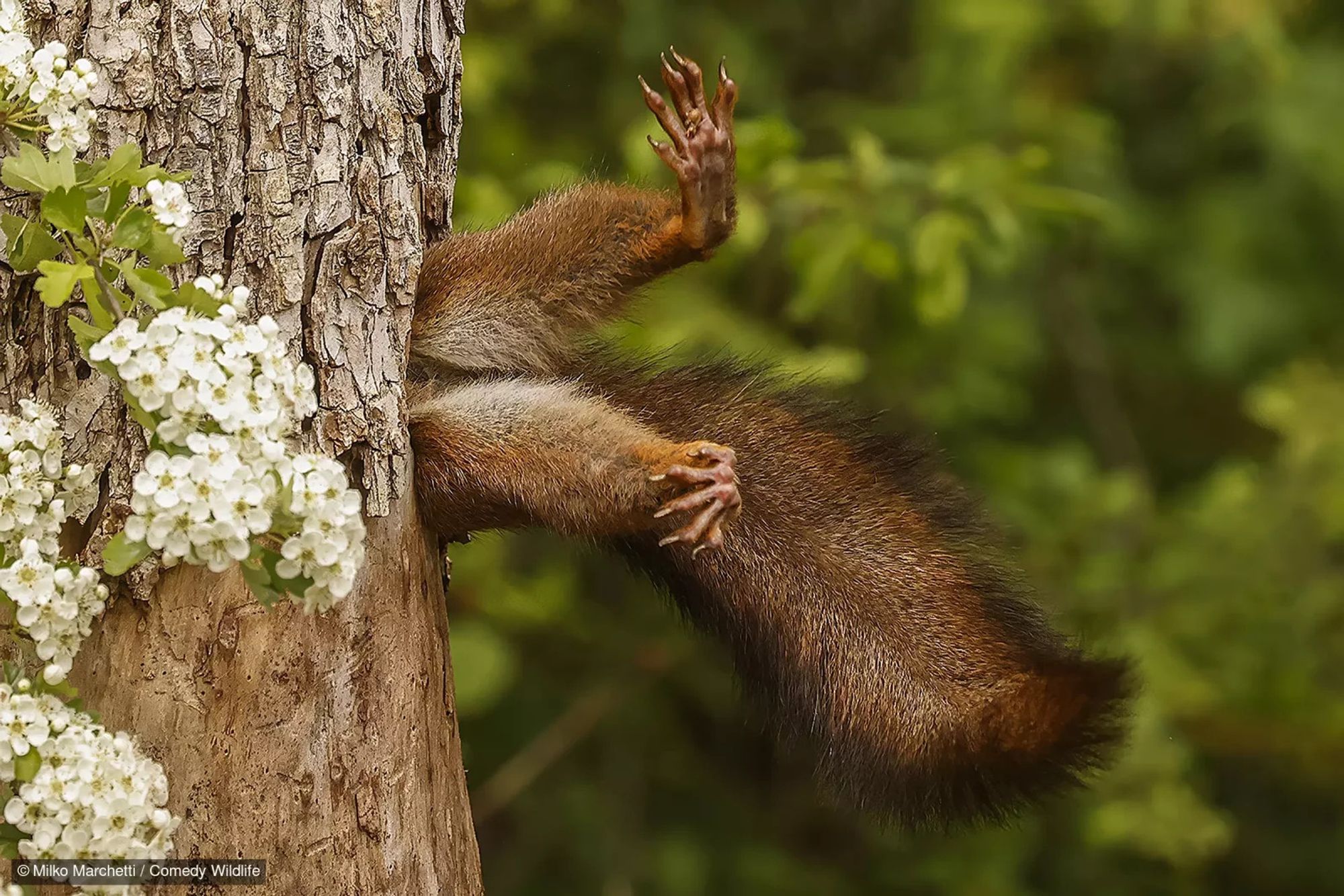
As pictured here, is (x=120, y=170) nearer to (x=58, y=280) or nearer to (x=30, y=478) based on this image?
(x=58, y=280)

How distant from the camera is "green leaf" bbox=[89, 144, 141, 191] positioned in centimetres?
150

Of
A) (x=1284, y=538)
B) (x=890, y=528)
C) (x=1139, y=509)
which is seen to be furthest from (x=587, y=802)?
(x=890, y=528)

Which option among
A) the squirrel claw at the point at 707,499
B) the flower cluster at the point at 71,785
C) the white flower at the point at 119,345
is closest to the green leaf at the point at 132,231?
the white flower at the point at 119,345

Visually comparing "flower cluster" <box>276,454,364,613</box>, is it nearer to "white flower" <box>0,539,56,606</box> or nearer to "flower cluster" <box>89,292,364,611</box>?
"flower cluster" <box>89,292,364,611</box>

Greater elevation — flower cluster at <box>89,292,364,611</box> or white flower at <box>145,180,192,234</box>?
white flower at <box>145,180,192,234</box>

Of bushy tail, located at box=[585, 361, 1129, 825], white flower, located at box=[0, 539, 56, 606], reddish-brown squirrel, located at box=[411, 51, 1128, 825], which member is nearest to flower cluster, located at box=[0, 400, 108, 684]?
white flower, located at box=[0, 539, 56, 606]

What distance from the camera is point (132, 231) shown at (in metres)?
1.49

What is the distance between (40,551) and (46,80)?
1.68ft

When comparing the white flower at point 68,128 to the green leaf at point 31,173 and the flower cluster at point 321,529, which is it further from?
the flower cluster at point 321,529

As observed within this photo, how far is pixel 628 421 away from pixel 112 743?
830 mm

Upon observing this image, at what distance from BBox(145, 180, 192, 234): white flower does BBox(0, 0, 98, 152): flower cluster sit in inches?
5.6

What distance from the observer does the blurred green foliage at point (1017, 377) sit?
373 cm

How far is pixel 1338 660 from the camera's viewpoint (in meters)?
4.10

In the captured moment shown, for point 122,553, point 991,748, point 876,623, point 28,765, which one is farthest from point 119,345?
point 991,748
